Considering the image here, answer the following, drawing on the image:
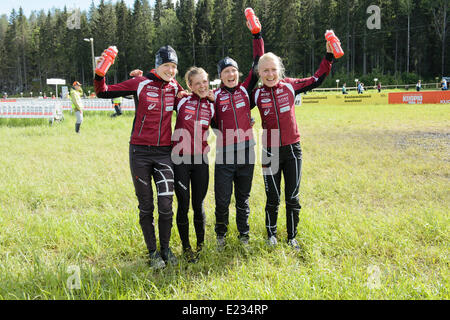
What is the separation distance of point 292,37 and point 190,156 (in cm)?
6116

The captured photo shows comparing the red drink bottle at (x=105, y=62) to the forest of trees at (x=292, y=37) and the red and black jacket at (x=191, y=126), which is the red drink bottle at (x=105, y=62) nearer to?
the red and black jacket at (x=191, y=126)

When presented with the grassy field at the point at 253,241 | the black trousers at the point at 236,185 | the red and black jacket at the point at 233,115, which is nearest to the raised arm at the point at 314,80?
the red and black jacket at the point at 233,115

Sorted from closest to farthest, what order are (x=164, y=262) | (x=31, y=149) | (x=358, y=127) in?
(x=164, y=262) → (x=31, y=149) → (x=358, y=127)

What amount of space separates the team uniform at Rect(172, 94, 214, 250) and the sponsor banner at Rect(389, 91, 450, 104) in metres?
25.7

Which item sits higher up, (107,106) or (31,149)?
(107,106)

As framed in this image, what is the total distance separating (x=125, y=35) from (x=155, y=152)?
71.2 m

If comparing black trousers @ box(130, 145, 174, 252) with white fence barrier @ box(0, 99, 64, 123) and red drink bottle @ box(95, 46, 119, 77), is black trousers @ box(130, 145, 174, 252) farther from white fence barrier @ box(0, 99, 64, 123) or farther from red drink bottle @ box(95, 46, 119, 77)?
white fence barrier @ box(0, 99, 64, 123)

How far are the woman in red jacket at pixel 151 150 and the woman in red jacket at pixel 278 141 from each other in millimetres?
1177

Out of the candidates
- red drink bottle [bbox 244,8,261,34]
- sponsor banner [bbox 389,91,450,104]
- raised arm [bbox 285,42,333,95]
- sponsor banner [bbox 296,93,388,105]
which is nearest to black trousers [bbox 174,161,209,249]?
raised arm [bbox 285,42,333,95]

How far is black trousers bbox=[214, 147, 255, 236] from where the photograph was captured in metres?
3.77

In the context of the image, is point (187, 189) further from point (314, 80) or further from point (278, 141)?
point (314, 80)
